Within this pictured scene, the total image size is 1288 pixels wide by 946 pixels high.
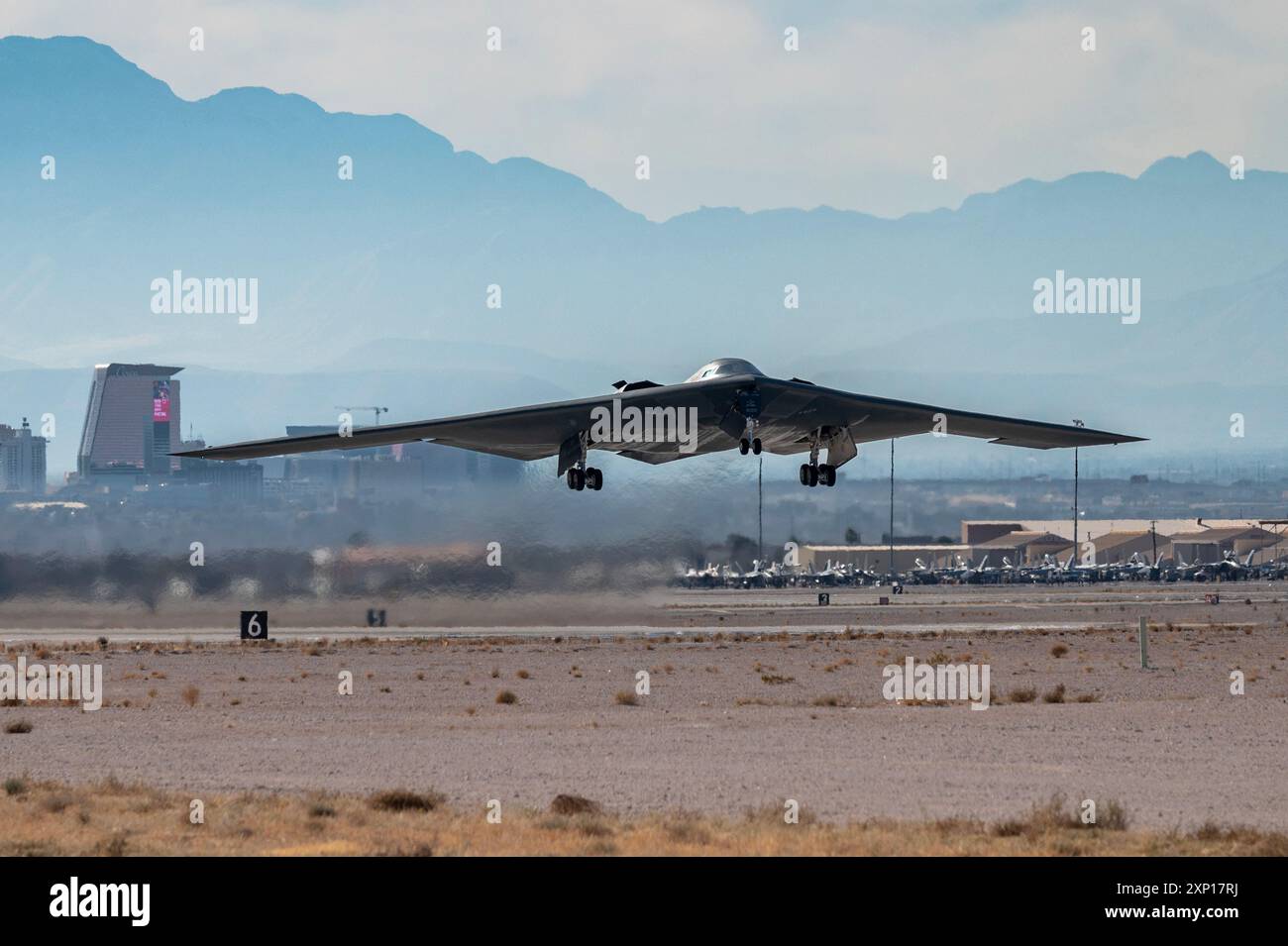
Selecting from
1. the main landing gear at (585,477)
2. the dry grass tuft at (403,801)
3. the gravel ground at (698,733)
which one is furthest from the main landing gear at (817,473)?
the dry grass tuft at (403,801)

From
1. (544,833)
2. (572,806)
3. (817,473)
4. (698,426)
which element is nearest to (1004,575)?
(817,473)

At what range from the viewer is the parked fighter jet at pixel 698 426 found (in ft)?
93.9

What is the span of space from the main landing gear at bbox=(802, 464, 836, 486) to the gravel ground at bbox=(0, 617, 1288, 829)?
18.3 ft

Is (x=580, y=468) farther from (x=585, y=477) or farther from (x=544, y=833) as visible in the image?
(x=544, y=833)

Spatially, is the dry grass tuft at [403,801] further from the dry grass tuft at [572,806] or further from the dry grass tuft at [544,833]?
the dry grass tuft at [572,806]

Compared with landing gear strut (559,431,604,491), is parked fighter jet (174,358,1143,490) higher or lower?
higher

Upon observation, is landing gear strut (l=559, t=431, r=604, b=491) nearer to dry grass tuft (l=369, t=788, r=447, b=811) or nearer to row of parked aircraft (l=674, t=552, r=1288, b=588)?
dry grass tuft (l=369, t=788, r=447, b=811)

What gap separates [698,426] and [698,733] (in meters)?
8.06

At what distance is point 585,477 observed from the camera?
101 ft

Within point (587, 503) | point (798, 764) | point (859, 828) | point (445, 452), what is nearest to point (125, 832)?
point (859, 828)

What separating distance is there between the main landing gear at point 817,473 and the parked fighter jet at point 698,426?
21mm

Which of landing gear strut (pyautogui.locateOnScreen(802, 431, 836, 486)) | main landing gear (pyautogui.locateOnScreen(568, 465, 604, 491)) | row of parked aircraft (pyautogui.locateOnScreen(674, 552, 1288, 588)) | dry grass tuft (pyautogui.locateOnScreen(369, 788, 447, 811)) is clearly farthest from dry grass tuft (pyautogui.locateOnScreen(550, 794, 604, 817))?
row of parked aircraft (pyautogui.locateOnScreen(674, 552, 1288, 588))

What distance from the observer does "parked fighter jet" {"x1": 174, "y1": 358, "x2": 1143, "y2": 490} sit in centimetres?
2861
